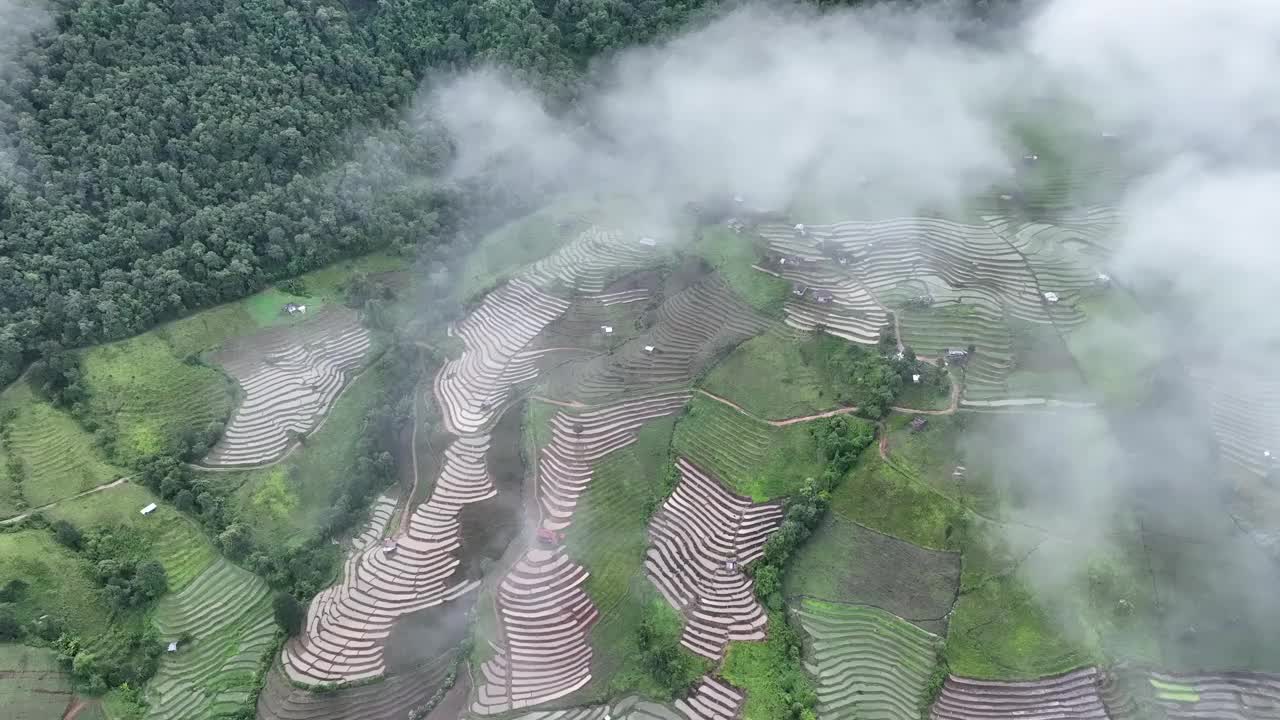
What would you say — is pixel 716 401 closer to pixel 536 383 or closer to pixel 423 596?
pixel 536 383

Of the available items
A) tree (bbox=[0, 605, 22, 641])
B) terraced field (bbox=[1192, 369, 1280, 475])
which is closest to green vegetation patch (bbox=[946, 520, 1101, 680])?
terraced field (bbox=[1192, 369, 1280, 475])

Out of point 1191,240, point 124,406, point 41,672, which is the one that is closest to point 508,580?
point 41,672

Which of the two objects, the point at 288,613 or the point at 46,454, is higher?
the point at 46,454

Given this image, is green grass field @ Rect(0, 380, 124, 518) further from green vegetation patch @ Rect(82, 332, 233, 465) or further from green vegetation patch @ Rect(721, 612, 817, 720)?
green vegetation patch @ Rect(721, 612, 817, 720)

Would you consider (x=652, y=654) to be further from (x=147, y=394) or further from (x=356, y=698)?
(x=147, y=394)

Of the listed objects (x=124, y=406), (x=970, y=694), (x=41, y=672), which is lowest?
→ (x=970, y=694)

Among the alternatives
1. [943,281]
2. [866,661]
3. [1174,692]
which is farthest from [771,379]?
[1174,692]
